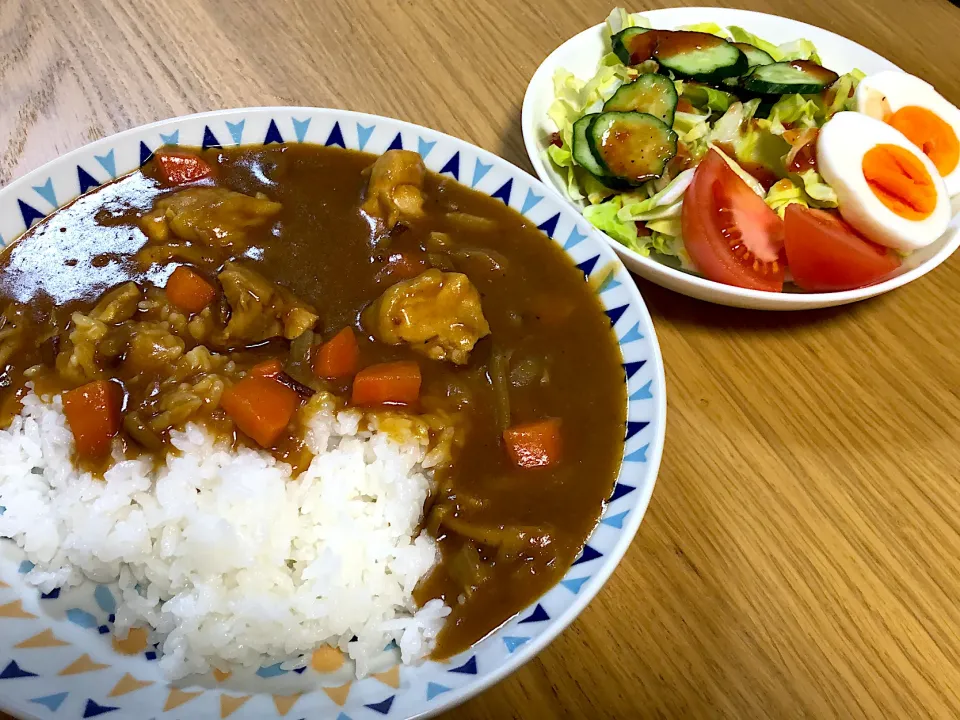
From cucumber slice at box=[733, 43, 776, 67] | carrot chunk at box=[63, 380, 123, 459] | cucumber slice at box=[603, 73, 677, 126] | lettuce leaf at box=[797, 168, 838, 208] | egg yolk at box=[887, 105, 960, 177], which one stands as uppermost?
cucumber slice at box=[733, 43, 776, 67]

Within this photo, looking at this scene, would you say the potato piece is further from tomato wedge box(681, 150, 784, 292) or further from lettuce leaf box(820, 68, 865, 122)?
lettuce leaf box(820, 68, 865, 122)

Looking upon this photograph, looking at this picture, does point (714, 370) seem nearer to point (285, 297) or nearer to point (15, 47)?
point (285, 297)

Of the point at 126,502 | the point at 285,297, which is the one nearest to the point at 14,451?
the point at 126,502

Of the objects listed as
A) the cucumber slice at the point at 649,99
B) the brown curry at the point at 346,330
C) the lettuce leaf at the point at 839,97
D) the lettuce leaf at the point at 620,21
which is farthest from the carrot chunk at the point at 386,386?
the lettuce leaf at the point at 839,97

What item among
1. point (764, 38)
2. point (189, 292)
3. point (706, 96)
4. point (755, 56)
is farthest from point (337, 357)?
point (764, 38)

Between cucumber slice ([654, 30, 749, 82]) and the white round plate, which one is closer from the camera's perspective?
the white round plate

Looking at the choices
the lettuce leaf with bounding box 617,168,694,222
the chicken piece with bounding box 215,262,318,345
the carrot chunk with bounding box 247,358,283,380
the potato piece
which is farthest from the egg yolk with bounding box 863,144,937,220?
the potato piece

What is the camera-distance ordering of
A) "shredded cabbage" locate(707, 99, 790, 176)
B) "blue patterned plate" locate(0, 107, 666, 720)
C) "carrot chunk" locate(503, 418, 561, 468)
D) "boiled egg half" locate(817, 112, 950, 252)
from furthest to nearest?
1. "shredded cabbage" locate(707, 99, 790, 176)
2. "boiled egg half" locate(817, 112, 950, 252)
3. "carrot chunk" locate(503, 418, 561, 468)
4. "blue patterned plate" locate(0, 107, 666, 720)
